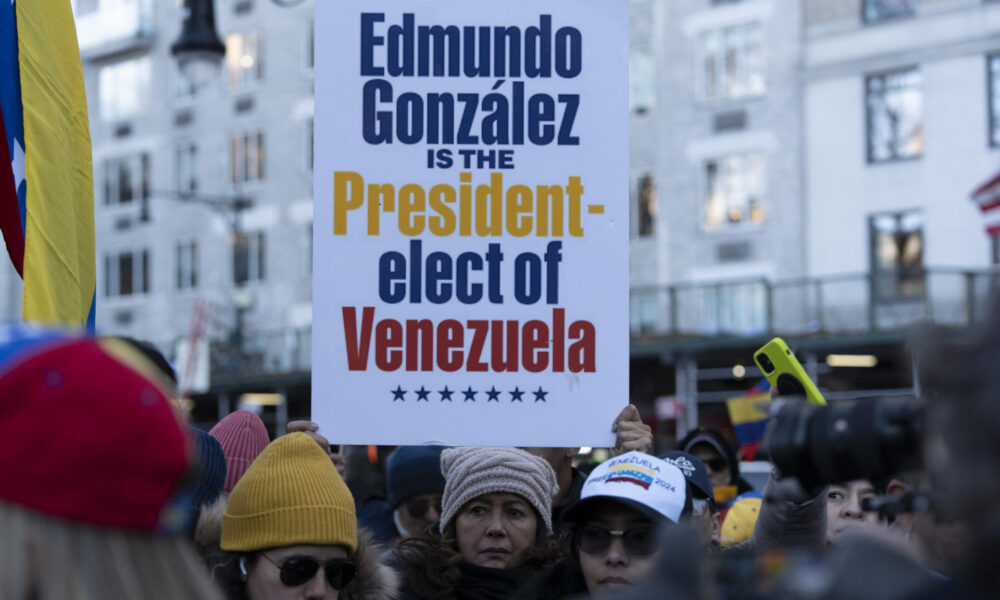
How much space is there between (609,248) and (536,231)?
222 mm

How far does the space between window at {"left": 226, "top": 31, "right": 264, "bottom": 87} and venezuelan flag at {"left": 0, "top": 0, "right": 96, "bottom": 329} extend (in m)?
31.9

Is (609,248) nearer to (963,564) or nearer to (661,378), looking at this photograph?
(963,564)

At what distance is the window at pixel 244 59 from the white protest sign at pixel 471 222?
32.1 meters

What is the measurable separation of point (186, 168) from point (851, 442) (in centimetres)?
3607

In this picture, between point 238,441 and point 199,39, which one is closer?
point 238,441

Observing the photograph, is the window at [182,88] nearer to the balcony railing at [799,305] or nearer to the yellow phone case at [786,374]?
the balcony railing at [799,305]

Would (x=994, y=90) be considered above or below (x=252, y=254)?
above

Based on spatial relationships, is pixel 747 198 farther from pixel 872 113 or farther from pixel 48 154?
pixel 48 154

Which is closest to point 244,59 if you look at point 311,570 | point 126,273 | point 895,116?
point 126,273

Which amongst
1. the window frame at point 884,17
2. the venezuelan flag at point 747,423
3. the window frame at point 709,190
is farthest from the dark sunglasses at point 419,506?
the window frame at point 884,17

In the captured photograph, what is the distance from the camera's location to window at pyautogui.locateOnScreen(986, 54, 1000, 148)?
24625 mm

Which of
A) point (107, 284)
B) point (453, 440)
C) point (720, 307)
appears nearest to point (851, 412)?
point (453, 440)

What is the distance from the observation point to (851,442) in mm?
1695

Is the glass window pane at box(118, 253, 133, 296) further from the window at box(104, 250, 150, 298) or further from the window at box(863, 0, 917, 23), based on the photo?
the window at box(863, 0, 917, 23)
